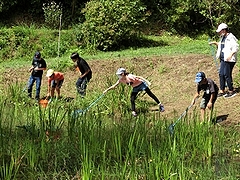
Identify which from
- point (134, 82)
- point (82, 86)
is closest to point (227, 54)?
point (134, 82)

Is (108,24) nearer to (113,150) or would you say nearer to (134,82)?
(134,82)

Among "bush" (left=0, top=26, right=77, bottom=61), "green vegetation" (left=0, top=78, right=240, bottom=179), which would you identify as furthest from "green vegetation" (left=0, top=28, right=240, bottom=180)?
"bush" (left=0, top=26, right=77, bottom=61)

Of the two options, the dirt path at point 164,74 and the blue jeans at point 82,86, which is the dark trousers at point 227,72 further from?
the blue jeans at point 82,86

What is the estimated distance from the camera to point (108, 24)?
1733 centimetres

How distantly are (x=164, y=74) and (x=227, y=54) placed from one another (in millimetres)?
3520

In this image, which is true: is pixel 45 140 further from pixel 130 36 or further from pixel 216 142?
pixel 130 36

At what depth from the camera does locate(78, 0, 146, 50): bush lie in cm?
1738

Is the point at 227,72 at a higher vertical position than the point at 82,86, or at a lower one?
higher

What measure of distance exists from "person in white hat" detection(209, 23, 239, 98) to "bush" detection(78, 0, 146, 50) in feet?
24.4

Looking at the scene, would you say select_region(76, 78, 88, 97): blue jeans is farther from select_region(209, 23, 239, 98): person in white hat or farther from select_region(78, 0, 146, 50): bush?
select_region(78, 0, 146, 50): bush

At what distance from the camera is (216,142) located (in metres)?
5.75

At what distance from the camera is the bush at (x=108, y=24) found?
57.0 feet

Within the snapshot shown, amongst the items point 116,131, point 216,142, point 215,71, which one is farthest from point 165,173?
point 215,71

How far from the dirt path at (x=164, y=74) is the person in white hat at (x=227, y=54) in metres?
0.32
